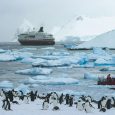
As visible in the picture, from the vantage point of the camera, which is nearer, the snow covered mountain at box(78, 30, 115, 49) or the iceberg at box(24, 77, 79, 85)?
the iceberg at box(24, 77, 79, 85)

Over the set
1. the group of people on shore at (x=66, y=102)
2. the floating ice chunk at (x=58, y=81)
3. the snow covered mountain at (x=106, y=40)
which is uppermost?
the snow covered mountain at (x=106, y=40)

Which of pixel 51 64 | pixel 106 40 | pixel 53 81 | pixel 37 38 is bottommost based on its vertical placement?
pixel 53 81

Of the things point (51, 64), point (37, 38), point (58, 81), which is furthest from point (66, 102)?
point (37, 38)

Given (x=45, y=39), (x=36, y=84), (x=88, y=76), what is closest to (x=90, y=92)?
(x=36, y=84)

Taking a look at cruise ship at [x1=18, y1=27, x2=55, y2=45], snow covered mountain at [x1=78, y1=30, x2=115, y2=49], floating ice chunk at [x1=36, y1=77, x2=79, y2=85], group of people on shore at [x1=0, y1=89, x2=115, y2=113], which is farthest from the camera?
cruise ship at [x1=18, y1=27, x2=55, y2=45]

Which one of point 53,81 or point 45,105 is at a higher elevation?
point 45,105

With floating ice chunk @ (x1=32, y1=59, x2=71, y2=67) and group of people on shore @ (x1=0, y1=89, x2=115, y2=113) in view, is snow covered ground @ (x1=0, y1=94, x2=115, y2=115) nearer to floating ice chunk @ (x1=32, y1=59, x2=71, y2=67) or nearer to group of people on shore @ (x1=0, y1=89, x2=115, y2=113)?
group of people on shore @ (x1=0, y1=89, x2=115, y2=113)

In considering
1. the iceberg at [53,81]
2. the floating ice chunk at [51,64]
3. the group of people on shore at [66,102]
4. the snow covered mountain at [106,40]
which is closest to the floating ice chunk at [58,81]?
the iceberg at [53,81]

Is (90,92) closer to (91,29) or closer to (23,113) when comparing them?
(23,113)

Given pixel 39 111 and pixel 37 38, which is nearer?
pixel 39 111

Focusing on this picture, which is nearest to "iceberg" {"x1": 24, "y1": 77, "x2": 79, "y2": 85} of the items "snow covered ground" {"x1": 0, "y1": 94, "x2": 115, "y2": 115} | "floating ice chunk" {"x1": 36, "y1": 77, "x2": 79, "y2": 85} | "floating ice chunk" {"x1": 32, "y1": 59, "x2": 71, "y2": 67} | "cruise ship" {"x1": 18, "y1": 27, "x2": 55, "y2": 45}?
"floating ice chunk" {"x1": 36, "y1": 77, "x2": 79, "y2": 85}

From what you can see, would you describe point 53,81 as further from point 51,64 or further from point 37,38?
point 37,38

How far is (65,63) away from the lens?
37.3 meters

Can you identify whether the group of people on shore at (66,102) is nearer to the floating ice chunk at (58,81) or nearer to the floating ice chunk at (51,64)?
the floating ice chunk at (58,81)
